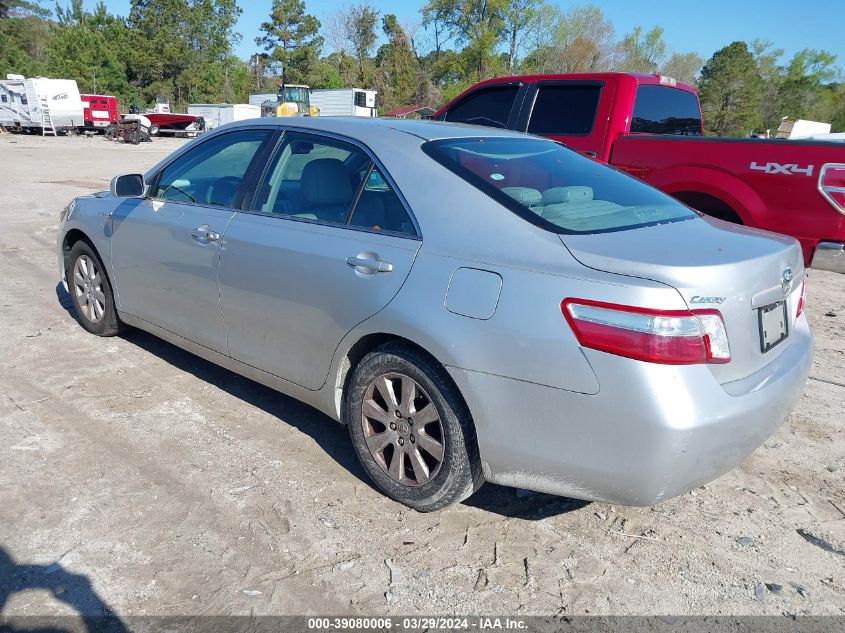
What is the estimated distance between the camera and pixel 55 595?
240 cm

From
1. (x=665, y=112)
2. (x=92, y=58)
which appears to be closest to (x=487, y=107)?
(x=665, y=112)

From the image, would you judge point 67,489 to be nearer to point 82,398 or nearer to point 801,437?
point 82,398

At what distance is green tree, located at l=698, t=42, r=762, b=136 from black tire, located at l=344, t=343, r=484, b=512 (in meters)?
48.7

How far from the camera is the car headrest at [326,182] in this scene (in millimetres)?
3279

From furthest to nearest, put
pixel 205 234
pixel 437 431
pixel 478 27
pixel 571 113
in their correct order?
pixel 478 27
pixel 571 113
pixel 205 234
pixel 437 431

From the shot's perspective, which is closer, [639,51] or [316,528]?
[316,528]

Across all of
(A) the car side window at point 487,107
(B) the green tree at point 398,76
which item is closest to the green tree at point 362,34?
(B) the green tree at point 398,76

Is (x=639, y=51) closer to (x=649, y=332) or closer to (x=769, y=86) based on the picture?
(x=769, y=86)

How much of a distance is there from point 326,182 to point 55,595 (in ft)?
6.95

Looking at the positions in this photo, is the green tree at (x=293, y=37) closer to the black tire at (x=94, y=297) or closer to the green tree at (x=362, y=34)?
the green tree at (x=362, y=34)

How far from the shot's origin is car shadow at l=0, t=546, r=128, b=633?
89.0 inches

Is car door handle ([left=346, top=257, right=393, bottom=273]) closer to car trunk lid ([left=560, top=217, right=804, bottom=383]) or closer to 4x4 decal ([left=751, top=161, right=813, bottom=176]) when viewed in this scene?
car trunk lid ([left=560, top=217, right=804, bottom=383])

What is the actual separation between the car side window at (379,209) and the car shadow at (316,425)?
121 cm

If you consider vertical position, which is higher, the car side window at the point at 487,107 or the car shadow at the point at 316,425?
the car side window at the point at 487,107
